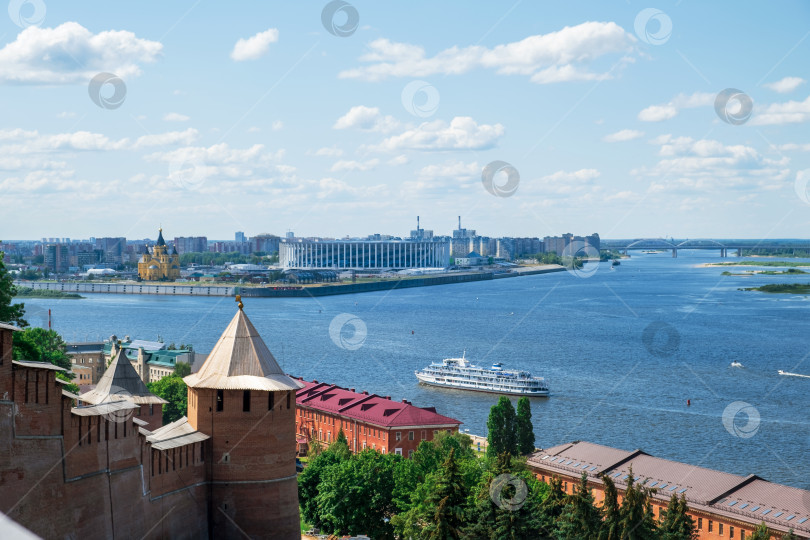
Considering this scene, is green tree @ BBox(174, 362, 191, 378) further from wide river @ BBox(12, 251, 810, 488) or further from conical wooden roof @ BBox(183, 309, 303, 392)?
conical wooden roof @ BBox(183, 309, 303, 392)

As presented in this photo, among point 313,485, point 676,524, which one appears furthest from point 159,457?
point 676,524

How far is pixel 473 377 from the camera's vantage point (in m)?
45.8

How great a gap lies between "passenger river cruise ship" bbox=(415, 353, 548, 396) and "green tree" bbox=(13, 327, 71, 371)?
19.1 metres

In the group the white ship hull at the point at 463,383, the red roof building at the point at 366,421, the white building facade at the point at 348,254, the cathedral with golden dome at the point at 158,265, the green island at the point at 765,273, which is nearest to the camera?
the red roof building at the point at 366,421

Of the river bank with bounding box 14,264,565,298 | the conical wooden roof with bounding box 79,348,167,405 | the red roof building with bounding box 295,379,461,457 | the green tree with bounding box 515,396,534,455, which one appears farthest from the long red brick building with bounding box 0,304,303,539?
the river bank with bounding box 14,264,565,298

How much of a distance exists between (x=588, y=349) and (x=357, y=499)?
3456 cm

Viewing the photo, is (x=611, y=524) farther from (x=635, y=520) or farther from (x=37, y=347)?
(x=37, y=347)

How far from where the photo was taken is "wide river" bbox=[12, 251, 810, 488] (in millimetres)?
33250

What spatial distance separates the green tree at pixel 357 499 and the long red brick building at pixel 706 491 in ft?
13.3

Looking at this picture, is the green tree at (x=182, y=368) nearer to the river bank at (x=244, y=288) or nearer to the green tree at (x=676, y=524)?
the green tree at (x=676, y=524)

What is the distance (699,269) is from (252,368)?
15484cm

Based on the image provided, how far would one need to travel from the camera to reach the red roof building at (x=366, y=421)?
99.6 feet

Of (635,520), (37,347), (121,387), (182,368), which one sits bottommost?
(182,368)

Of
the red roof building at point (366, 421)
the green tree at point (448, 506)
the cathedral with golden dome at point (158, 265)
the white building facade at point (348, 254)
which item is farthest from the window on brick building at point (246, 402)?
the white building facade at point (348, 254)
